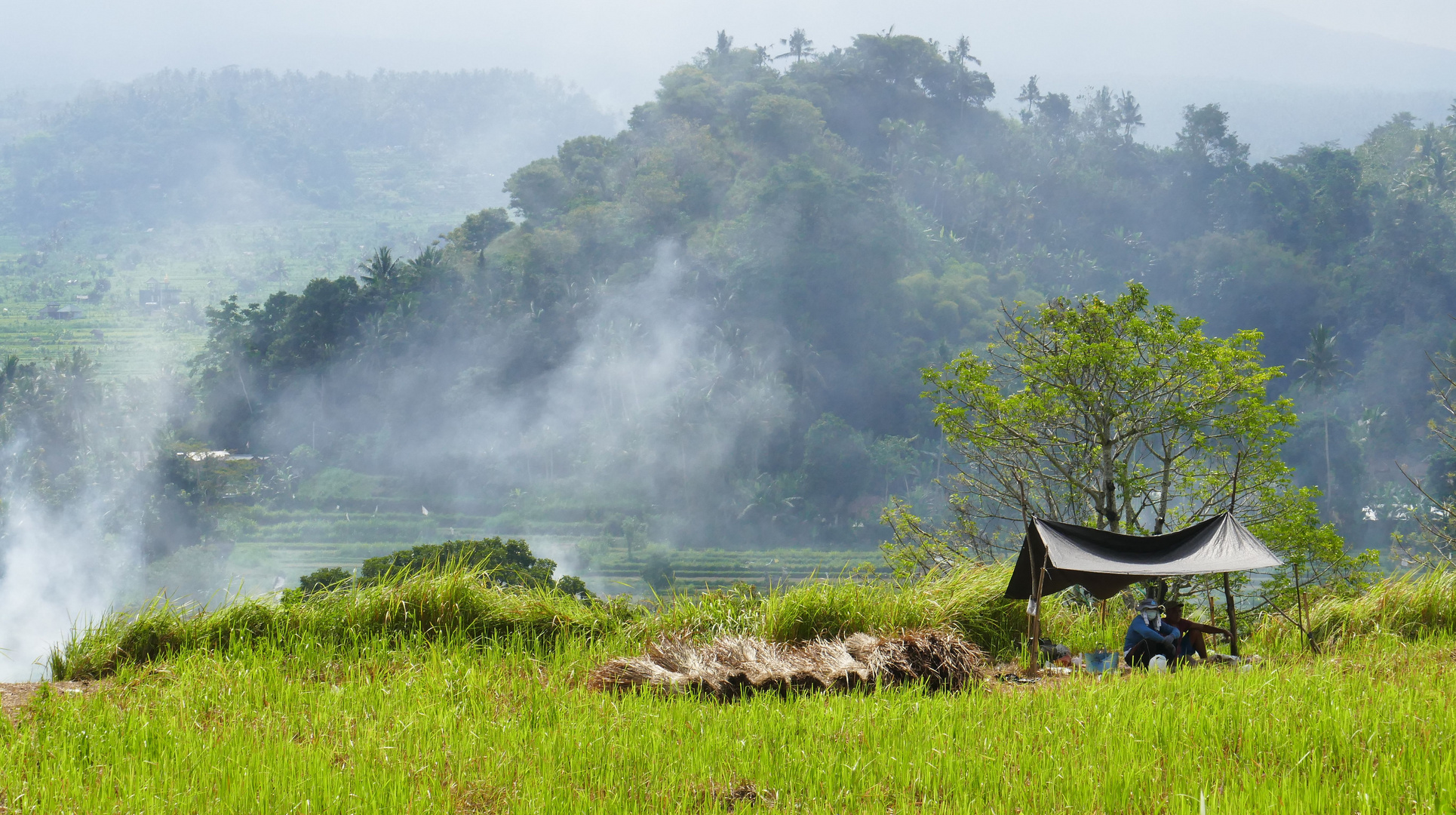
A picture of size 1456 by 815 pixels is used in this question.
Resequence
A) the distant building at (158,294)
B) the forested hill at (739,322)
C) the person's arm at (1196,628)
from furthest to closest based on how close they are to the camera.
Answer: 1. the distant building at (158,294)
2. the forested hill at (739,322)
3. the person's arm at (1196,628)

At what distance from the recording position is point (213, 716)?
6402 millimetres

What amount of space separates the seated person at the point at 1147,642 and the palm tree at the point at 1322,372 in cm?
7445

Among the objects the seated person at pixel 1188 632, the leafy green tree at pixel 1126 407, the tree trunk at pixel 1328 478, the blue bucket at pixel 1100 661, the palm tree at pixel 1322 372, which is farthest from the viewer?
the palm tree at pixel 1322 372

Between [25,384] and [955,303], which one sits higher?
[955,303]

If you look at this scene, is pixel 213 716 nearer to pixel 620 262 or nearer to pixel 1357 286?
pixel 620 262

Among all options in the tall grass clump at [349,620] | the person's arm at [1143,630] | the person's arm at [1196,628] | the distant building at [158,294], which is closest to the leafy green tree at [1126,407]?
the person's arm at [1196,628]

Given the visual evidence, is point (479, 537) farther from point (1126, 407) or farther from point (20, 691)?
point (20, 691)

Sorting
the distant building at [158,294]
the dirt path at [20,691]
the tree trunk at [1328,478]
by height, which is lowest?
the tree trunk at [1328,478]

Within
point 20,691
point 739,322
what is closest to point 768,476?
point 739,322

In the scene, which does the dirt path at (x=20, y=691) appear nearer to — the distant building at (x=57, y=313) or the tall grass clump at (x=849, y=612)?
the tall grass clump at (x=849, y=612)

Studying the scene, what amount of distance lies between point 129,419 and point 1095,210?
101m

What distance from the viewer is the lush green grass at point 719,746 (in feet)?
16.1

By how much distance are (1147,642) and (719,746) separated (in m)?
4.88

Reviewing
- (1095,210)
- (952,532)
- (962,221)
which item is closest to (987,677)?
(952,532)
